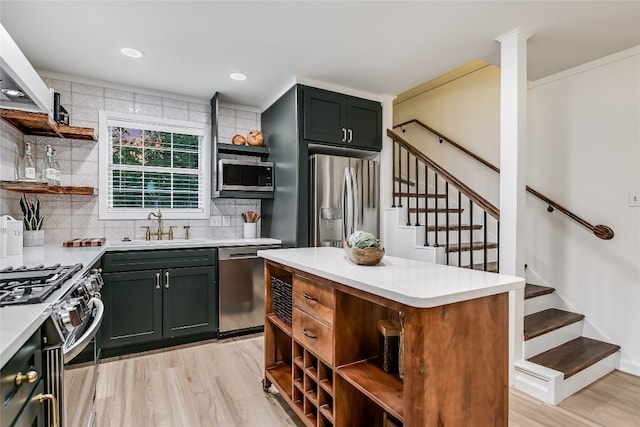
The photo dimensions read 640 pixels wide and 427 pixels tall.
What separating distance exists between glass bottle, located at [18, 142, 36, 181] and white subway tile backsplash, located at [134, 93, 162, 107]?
113cm

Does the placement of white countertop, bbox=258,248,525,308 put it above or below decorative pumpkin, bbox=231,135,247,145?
below

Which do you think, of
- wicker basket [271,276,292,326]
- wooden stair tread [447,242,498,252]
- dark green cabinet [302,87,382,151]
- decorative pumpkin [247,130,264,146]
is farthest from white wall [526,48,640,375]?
decorative pumpkin [247,130,264,146]

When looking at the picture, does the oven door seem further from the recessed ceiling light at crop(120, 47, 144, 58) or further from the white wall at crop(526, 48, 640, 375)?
the white wall at crop(526, 48, 640, 375)

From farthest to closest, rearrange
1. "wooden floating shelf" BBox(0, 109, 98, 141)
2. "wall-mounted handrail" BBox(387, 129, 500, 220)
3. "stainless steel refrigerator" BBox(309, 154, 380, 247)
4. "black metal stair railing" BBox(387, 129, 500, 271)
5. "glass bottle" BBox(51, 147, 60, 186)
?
"stainless steel refrigerator" BBox(309, 154, 380, 247) < "black metal stair railing" BBox(387, 129, 500, 271) < "glass bottle" BBox(51, 147, 60, 186) < "wall-mounted handrail" BBox(387, 129, 500, 220) < "wooden floating shelf" BBox(0, 109, 98, 141)

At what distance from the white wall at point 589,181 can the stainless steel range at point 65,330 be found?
11.9 feet

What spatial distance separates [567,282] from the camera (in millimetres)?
3061

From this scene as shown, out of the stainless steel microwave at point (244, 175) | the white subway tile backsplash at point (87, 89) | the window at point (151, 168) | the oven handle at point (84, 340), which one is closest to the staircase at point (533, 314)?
the stainless steel microwave at point (244, 175)

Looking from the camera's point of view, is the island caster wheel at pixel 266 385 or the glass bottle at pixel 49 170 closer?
the island caster wheel at pixel 266 385

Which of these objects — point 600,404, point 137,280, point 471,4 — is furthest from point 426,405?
point 137,280

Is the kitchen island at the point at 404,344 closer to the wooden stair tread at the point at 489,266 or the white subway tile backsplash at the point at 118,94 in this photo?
the wooden stair tread at the point at 489,266

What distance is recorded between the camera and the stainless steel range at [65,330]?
1.13 meters

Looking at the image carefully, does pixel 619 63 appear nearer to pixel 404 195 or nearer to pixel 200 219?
pixel 404 195

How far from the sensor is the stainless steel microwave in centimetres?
351

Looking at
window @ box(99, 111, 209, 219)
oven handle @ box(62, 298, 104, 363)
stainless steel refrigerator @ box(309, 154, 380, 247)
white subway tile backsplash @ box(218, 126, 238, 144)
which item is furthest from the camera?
white subway tile backsplash @ box(218, 126, 238, 144)
